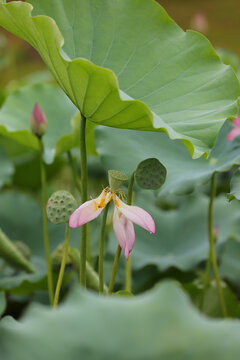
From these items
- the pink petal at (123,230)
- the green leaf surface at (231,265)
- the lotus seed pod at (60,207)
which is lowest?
the green leaf surface at (231,265)

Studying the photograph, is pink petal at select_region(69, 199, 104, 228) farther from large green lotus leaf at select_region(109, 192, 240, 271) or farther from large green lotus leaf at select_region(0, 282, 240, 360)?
large green lotus leaf at select_region(109, 192, 240, 271)

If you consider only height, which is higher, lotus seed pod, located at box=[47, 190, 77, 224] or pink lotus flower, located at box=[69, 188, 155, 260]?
pink lotus flower, located at box=[69, 188, 155, 260]

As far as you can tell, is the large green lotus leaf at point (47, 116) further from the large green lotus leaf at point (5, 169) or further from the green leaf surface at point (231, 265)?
the green leaf surface at point (231, 265)

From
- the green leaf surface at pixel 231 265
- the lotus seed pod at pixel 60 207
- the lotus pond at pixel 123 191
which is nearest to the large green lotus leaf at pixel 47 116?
the lotus pond at pixel 123 191

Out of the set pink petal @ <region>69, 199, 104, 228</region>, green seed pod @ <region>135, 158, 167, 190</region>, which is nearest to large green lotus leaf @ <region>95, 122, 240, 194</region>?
green seed pod @ <region>135, 158, 167, 190</region>

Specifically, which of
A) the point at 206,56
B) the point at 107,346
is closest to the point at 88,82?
the point at 206,56

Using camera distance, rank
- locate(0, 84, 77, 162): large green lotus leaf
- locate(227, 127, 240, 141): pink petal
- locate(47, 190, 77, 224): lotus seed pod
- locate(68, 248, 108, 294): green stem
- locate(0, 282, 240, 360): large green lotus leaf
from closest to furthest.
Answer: locate(0, 282, 240, 360): large green lotus leaf → locate(47, 190, 77, 224): lotus seed pod → locate(68, 248, 108, 294): green stem → locate(227, 127, 240, 141): pink petal → locate(0, 84, 77, 162): large green lotus leaf

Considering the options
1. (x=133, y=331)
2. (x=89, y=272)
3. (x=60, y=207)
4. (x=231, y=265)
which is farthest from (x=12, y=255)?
(x=133, y=331)

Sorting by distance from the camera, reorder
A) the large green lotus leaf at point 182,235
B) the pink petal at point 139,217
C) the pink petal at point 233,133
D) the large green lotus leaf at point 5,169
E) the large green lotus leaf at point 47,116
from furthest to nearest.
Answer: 1. the large green lotus leaf at point 5,169
2. the large green lotus leaf at point 182,235
3. the large green lotus leaf at point 47,116
4. the pink petal at point 233,133
5. the pink petal at point 139,217

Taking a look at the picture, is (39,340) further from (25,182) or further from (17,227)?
(25,182)
